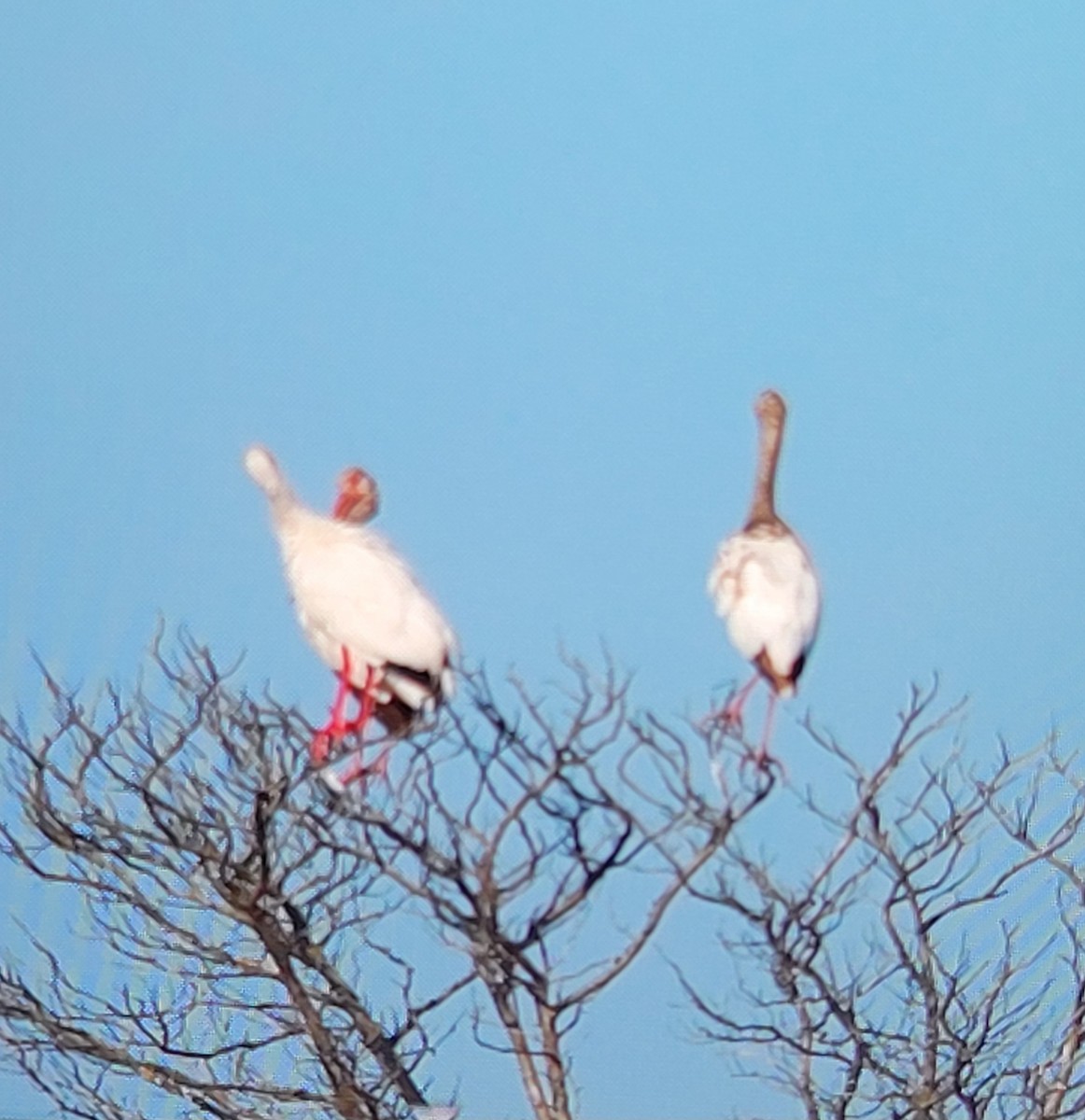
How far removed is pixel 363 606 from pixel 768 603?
2.83 ft

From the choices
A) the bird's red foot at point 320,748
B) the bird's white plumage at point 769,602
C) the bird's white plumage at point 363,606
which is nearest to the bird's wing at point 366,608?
the bird's white plumage at point 363,606

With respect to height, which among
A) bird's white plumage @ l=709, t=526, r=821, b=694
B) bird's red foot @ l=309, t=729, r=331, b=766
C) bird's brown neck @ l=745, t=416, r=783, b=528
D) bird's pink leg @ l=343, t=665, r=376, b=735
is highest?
bird's brown neck @ l=745, t=416, r=783, b=528

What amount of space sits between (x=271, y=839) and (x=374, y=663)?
2.64 ft

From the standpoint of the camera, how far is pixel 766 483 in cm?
502

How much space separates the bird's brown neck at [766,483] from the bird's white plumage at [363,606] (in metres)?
0.84

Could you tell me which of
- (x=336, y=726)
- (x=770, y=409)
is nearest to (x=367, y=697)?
(x=336, y=726)

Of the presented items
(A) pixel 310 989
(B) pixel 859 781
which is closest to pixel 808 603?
(B) pixel 859 781

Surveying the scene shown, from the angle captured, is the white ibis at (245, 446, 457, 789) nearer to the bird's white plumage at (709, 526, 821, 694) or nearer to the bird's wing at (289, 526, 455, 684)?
the bird's wing at (289, 526, 455, 684)

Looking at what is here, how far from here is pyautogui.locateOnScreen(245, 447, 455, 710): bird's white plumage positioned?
4523 mm

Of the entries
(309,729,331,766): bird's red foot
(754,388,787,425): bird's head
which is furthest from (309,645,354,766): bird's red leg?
(754,388,787,425): bird's head

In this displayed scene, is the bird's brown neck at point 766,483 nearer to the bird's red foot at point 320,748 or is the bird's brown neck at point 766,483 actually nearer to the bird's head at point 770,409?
the bird's head at point 770,409

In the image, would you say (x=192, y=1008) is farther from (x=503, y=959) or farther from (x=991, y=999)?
(x=991, y=999)

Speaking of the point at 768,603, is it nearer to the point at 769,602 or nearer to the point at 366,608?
the point at 769,602

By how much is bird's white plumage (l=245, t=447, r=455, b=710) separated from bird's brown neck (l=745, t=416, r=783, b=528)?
835 mm
